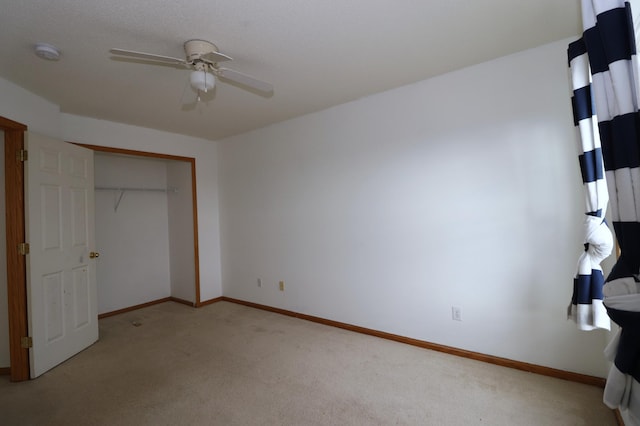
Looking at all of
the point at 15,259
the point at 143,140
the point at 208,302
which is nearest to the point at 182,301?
the point at 208,302

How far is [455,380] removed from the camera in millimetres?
2236

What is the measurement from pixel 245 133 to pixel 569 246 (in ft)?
12.7

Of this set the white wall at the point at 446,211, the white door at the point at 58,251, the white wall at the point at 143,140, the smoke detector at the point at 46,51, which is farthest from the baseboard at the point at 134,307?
the smoke detector at the point at 46,51

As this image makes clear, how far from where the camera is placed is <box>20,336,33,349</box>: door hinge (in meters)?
2.45

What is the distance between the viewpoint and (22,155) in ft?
8.14

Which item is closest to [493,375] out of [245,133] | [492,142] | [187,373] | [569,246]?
[569,246]

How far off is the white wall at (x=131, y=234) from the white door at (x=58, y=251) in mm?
967

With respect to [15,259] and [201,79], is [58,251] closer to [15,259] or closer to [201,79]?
[15,259]

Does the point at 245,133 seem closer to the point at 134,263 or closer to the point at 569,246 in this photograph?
the point at 134,263

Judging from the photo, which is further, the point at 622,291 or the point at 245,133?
the point at 245,133

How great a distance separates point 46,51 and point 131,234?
2.93 meters

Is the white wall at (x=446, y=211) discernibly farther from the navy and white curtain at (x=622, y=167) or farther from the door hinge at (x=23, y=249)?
the door hinge at (x=23, y=249)

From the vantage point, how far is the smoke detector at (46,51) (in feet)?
6.35

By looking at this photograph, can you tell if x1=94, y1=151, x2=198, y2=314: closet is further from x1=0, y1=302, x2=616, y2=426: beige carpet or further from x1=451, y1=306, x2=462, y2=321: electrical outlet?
x1=451, y1=306, x2=462, y2=321: electrical outlet
